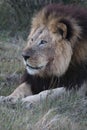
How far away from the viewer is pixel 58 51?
5676 millimetres

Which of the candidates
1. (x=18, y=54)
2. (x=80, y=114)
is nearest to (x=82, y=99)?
(x=80, y=114)

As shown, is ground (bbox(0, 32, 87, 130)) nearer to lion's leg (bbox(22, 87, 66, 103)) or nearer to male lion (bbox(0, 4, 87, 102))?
lion's leg (bbox(22, 87, 66, 103))

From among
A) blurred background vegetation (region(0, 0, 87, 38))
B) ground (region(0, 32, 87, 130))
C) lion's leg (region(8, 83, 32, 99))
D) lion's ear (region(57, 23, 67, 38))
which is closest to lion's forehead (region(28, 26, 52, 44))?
lion's ear (region(57, 23, 67, 38))

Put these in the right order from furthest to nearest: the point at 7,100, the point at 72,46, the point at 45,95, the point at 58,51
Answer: the point at 72,46 < the point at 58,51 < the point at 45,95 < the point at 7,100

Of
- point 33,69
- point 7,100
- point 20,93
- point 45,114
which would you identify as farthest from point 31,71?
point 45,114

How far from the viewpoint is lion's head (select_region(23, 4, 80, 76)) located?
565cm

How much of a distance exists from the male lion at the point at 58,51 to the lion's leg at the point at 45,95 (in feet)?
0.05

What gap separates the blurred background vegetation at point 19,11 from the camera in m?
13.1

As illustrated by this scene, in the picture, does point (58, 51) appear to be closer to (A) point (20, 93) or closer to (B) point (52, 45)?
(B) point (52, 45)

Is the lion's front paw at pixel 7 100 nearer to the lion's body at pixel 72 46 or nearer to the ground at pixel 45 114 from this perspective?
the ground at pixel 45 114

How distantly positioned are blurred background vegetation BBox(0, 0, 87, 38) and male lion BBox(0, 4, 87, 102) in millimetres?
7122

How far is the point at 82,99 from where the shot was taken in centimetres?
545

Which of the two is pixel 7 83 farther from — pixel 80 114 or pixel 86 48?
pixel 80 114

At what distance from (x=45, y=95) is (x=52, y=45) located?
52 cm
